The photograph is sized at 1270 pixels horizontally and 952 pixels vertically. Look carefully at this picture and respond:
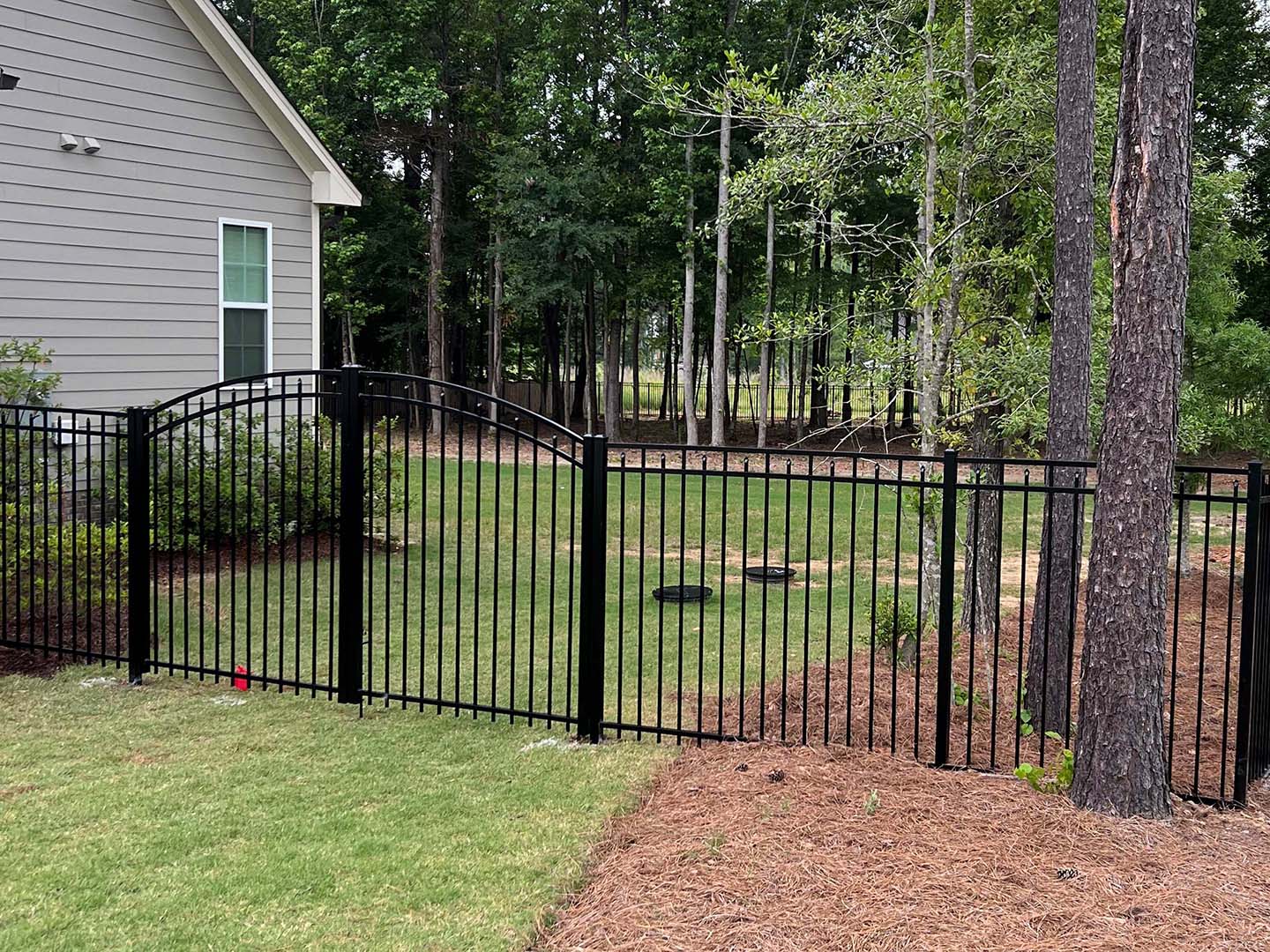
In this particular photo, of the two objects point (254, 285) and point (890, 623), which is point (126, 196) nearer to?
point (254, 285)

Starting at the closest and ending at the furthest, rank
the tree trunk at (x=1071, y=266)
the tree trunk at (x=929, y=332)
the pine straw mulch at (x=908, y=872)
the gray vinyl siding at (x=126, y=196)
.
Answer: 1. the pine straw mulch at (x=908, y=872)
2. the tree trunk at (x=1071, y=266)
3. the tree trunk at (x=929, y=332)
4. the gray vinyl siding at (x=126, y=196)

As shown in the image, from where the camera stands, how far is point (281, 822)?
178 inches

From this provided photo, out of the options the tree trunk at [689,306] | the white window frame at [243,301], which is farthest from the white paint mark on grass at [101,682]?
the tree trunk at [689,306]

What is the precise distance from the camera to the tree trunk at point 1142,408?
4.22 meters

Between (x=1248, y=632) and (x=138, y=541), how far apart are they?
19.4 ft

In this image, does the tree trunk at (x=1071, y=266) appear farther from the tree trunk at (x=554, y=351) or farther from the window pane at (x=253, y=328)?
the tree trunk at (x=554, y=351)

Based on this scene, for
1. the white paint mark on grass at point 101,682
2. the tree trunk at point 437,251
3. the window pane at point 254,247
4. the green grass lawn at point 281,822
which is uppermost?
the tree trunk at point 437,251

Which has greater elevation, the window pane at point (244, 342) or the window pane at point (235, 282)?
the window pane at point (235, 282)

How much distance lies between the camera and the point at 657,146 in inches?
973

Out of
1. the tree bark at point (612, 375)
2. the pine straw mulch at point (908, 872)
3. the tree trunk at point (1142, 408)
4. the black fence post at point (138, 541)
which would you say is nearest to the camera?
the pine straw mulch at point (908, 872)

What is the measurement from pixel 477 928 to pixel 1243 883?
258 centimetres

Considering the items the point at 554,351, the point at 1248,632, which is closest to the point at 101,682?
the point at 1248,632

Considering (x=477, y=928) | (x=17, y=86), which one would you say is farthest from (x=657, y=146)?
(x=477, y=928)

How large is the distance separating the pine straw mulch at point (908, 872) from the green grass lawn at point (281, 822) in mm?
324
